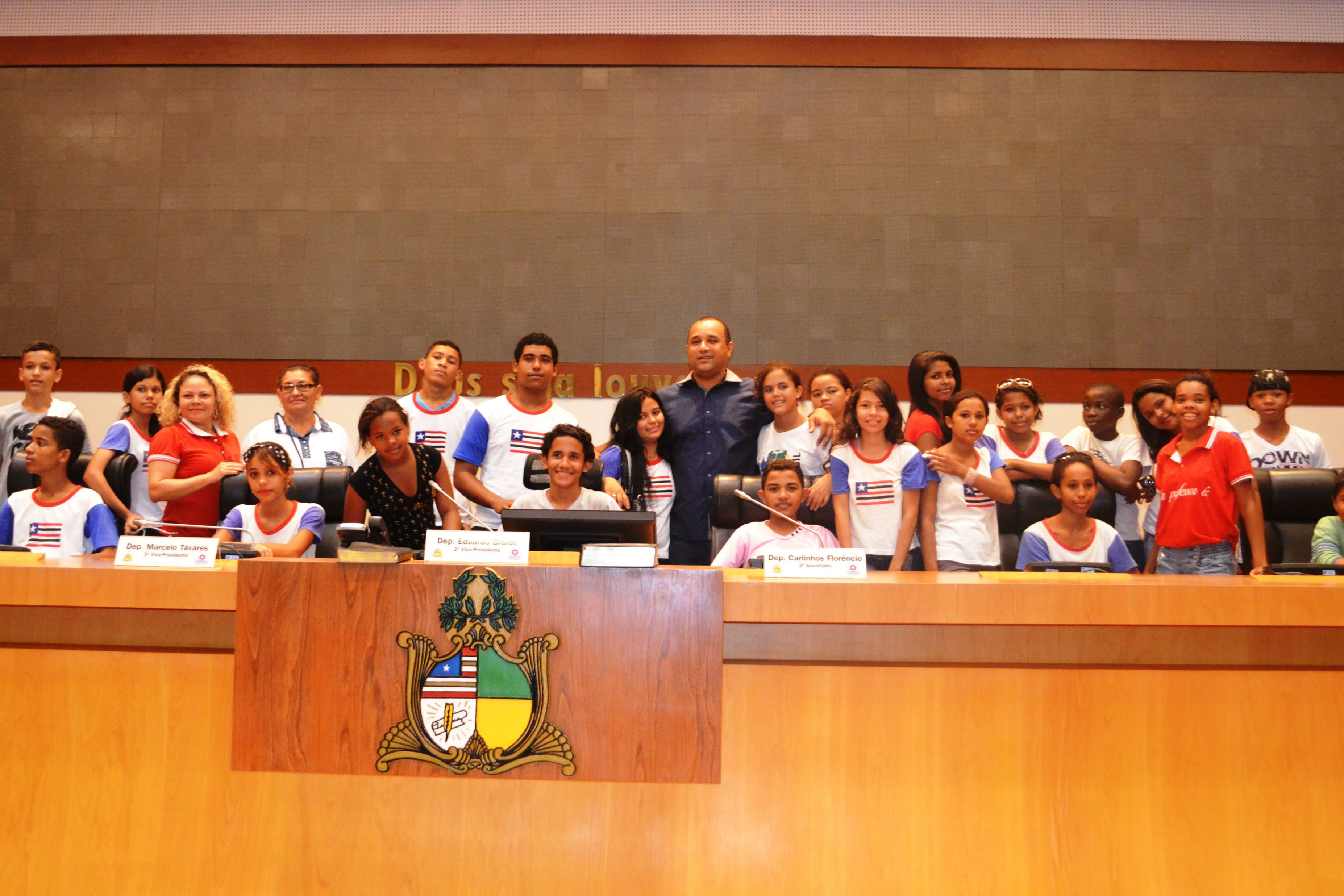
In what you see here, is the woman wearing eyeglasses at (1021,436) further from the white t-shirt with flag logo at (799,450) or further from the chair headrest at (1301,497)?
the chair headrest at (1301,497)

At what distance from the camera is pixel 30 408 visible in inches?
183

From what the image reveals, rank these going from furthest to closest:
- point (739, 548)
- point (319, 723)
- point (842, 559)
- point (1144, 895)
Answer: point (739, 548), point (842, 559), point (1144, 895), point (319, 723)

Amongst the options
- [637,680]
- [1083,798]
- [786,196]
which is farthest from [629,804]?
[786,196]

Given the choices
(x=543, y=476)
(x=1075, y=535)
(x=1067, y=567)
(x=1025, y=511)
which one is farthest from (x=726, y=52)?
(x=1067, y=567)

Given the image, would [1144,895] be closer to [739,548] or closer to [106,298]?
[739,548]

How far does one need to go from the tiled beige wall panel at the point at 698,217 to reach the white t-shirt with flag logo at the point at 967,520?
6.73ft

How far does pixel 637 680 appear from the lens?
177 cm

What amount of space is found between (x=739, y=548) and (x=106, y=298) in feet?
15.2

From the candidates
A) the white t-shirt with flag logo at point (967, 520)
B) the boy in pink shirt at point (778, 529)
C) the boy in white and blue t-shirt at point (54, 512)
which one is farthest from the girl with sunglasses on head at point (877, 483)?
the boy in white and blue t-shirt at point (54, 512)

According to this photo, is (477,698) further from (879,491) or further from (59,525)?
(59,525)

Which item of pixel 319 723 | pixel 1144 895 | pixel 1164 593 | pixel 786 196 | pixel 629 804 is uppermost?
pixel 786 196

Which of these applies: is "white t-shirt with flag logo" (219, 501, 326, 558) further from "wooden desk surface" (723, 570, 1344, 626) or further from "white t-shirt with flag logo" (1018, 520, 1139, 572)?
"white t-shirt with flag logo" (1018, 520, 1139, 572)

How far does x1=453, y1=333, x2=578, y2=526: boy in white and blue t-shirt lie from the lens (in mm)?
3875

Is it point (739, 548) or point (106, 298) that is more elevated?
point (106, 298)
